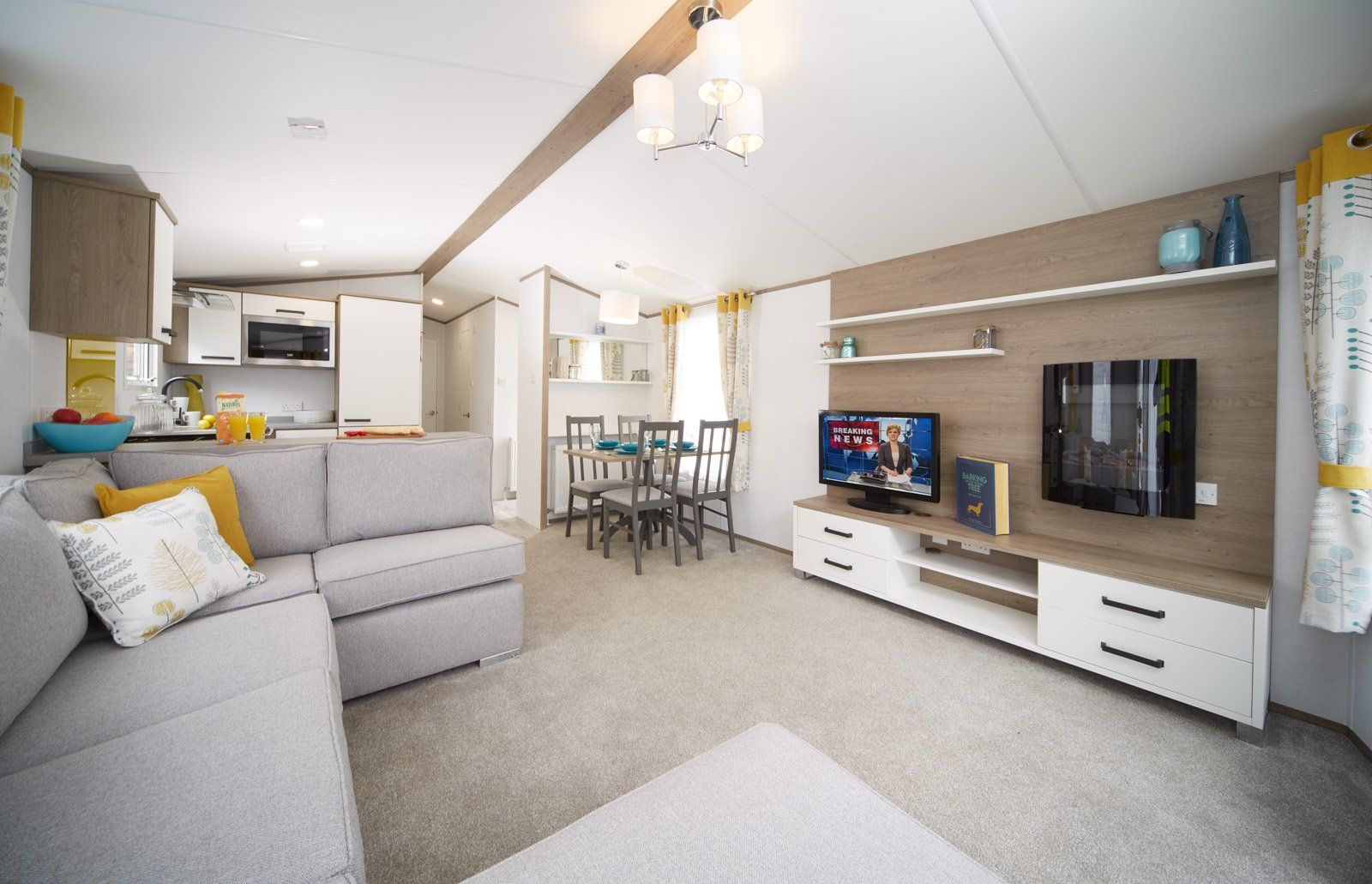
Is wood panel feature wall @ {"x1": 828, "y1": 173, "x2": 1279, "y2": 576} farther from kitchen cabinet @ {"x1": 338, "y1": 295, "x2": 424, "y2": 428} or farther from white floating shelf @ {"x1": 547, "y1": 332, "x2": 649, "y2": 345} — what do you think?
kitchen cabinet @ {"x1": 338, "y1": 295, "x2": 424, "y2": 428}

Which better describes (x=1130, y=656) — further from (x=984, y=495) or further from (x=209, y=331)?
(x=209, y=331)

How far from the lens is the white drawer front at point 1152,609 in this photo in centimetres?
183

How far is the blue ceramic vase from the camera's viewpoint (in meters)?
1.98

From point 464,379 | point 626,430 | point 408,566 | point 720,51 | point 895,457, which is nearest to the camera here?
point 720,51

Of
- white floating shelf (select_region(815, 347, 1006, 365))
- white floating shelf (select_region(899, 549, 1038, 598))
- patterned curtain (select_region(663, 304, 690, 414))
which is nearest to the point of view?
white floating shelf (select_region(899, 549, 1038, 598))

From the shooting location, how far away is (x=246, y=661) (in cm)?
131

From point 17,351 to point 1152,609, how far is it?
14.9 feet

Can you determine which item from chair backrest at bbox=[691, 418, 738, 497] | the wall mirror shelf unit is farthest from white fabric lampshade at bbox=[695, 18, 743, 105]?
the wall mirror shelf unit

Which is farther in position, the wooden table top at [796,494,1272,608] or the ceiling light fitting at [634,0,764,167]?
the wooden table top at [796,494,1272,608]

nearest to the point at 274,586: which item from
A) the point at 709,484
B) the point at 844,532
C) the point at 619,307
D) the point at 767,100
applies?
the point at 767,100

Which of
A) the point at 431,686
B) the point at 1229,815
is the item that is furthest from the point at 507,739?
the point at 1229,815

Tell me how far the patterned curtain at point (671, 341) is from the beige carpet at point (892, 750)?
276 centimetres

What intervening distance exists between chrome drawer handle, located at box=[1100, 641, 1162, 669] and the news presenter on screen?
120 centimetres

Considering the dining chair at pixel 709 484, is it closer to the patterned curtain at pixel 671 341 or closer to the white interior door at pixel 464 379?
the patterned curtain at pixel 671 341
